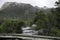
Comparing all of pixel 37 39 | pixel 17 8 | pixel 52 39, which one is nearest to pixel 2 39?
pixel 37 39

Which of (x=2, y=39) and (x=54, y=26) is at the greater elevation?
(x=2, y=39)

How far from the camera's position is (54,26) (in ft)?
89.9

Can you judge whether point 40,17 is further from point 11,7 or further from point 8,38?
point 11,7

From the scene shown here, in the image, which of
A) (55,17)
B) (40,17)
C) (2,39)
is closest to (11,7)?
(40,17)

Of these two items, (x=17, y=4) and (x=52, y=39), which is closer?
(x=52, y=39)

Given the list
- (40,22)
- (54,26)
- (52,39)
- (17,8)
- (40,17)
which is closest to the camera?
(52,39)

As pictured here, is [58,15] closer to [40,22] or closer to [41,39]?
[40,22]

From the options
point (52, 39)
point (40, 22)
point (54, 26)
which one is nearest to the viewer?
point (52, 39)

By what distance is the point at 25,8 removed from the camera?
85.5 metres

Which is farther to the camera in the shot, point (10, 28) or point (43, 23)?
point (43, 23)

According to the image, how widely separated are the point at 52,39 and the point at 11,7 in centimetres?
7628

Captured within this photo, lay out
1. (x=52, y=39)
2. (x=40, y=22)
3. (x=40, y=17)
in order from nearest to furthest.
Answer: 1. (x=52, y=39)
2. (x=40, y=22)
3. (x=40, y=17)

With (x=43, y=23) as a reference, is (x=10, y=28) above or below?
above

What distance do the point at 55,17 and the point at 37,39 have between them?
57.1ft
